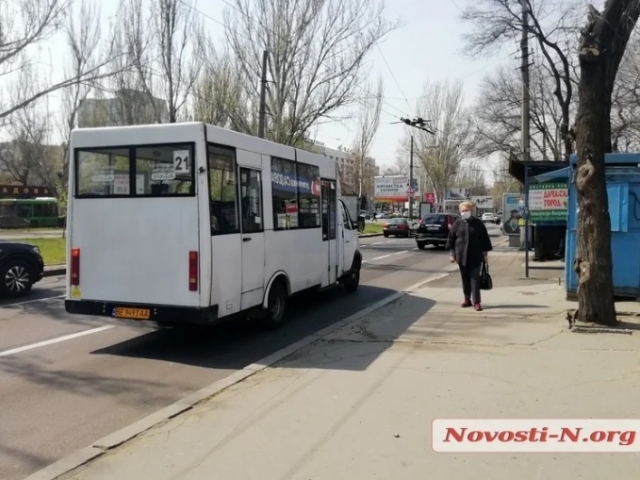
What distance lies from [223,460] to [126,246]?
428 centimetres

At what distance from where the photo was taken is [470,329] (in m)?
8.93

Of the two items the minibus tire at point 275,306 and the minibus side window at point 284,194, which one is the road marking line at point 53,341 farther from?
the minibus side window at point 284,194

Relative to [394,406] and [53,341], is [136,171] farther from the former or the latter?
[394,406]

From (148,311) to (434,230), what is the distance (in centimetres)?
2381

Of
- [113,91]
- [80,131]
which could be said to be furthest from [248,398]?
[113,91]

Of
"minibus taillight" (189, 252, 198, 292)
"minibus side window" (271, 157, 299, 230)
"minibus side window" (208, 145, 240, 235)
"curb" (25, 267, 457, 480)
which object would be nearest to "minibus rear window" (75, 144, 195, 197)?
"minibus side window" (208, 145, 240, 235)

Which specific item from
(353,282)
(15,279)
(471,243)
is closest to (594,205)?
(471,243)

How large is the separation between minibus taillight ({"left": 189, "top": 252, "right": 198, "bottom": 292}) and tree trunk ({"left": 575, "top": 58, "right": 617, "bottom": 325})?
504cm

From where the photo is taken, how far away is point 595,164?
8.41 m

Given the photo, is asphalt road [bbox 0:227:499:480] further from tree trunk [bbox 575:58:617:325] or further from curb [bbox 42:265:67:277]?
curb [bbox 42:265:67:277]

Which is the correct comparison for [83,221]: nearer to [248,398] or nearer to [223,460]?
[248,398]

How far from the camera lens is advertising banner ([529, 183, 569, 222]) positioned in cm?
1667

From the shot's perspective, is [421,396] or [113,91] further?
[113,91]

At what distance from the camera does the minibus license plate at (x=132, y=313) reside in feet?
26.1
